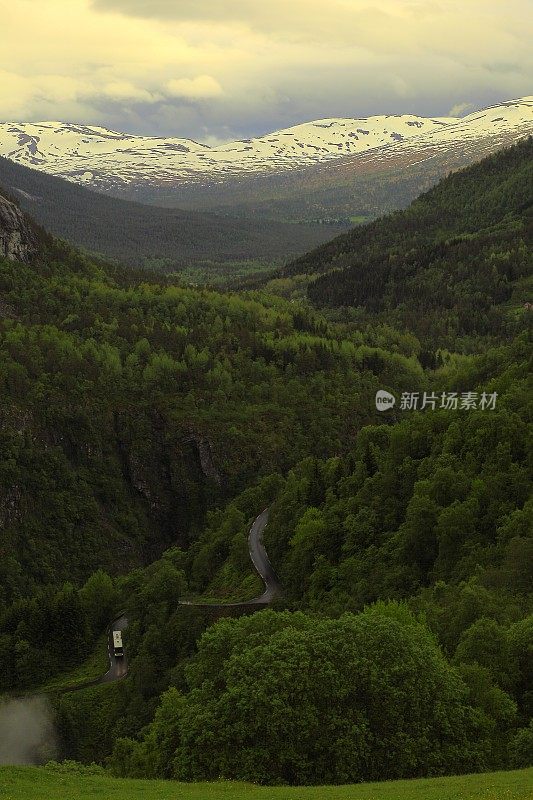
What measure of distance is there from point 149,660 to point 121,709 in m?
5.33

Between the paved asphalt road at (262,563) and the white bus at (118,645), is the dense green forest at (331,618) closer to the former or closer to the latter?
the paved asphalt road at (262,563)

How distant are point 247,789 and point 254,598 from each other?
181 feet

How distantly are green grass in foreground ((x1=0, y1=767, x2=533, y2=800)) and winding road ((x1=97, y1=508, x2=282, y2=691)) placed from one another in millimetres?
48113

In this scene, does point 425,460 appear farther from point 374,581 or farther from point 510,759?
A: point 510,759

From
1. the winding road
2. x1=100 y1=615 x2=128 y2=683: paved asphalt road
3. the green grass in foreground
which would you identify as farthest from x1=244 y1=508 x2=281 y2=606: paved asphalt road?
the green grass in foreground

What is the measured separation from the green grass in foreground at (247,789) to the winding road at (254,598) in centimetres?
4811

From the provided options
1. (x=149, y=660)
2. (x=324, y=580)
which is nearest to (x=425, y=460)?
(x=324, y=580)

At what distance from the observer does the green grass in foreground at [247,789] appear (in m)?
40.5

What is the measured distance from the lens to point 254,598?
101 metres

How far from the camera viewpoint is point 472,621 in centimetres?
6212

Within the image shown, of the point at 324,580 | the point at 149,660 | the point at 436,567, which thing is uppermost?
the point at 436,567

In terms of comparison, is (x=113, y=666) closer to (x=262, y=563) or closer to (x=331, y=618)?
(x=262, y=563)

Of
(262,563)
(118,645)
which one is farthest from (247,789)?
(118,645)

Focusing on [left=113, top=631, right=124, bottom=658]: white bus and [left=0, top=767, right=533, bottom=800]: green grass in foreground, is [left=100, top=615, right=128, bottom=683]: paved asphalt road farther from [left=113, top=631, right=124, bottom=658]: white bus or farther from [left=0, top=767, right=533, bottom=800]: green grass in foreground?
[left=0, top=767, right=533, bottom=800]: green grass in foreground
